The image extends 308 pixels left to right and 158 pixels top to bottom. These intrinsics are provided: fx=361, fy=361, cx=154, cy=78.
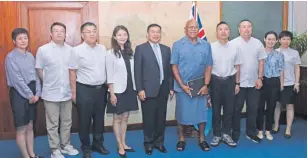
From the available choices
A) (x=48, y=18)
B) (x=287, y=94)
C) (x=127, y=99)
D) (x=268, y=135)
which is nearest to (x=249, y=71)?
(x=287, y=94)

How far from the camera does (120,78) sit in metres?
3.60

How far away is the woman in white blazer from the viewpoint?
3592 millimetres

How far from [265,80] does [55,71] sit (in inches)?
96.2

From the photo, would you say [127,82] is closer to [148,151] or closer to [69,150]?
[148,151]

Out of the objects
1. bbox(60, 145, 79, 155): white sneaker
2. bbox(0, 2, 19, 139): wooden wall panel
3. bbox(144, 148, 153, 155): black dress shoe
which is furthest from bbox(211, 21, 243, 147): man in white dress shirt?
bbox(0, 2, 19, 139): wooden wall panel

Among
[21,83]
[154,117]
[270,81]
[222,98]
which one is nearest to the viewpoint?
[21,83]

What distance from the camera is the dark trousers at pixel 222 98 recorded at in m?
3.92

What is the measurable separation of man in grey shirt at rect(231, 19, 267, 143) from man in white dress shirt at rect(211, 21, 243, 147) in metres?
0.08

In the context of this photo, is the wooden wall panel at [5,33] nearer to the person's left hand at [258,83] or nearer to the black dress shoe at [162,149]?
the black dress shoe at [162,149]

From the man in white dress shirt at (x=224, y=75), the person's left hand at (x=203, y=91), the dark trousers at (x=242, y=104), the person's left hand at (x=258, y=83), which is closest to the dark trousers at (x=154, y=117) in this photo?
the person's left hand at (x=203, y=91)

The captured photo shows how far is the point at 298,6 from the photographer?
5.66 metres

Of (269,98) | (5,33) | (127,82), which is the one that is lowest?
(269,98)

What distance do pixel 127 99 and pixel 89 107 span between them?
0.39 m

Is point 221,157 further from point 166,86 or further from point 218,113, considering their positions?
point 166,86
